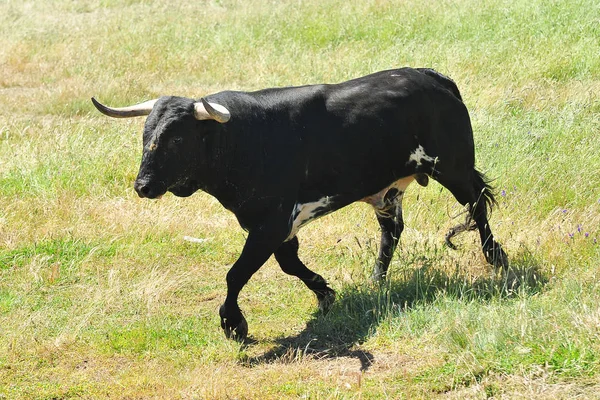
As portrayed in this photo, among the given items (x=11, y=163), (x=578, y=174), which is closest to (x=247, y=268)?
(x=578, y=174)

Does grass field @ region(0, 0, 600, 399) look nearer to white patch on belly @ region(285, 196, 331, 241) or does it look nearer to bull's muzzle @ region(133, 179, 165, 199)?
white patch on belly @ region(285, 196, 331, 241)

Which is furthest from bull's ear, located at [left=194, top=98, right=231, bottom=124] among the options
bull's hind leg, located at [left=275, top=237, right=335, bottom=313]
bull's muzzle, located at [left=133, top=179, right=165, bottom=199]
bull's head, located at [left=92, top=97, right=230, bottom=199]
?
bull's hind leg, located at [left=275, top=237, right=335, bottom=313]

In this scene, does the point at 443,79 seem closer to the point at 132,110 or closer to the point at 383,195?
the point at 383,195

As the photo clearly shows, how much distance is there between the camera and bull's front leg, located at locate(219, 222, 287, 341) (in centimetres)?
709

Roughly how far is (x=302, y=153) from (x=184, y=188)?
95 centimetres

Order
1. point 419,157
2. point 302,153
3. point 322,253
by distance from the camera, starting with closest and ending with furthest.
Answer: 1. point 302,153
2. point 419,157
3. point 322,253

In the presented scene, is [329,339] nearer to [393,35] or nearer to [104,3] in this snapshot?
[393,35]

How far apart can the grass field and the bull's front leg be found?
214 mm

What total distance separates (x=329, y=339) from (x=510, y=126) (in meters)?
4.77

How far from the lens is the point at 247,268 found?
7.10 m

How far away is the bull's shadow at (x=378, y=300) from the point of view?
6.95 m

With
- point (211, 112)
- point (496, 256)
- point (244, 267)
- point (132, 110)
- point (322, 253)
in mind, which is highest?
point (211, 112)

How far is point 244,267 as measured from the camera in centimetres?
710

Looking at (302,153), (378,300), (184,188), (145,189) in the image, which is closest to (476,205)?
(378,300)
